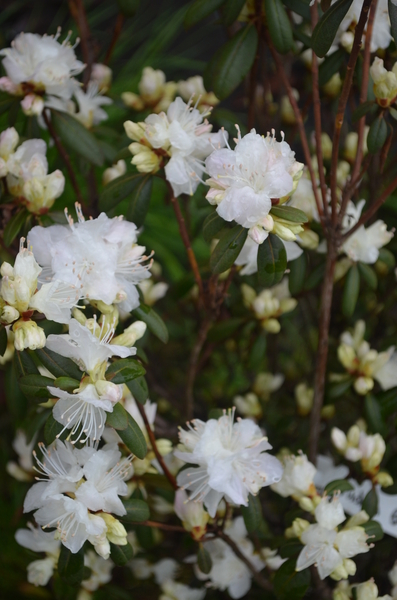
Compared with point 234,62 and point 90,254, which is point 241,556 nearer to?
point 90,254

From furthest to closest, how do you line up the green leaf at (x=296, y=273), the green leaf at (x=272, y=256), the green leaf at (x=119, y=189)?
1. the green leaf at (x=296, y=273)
2. the green leaf at (x=119, y=189)
3. the green leaf at (x=272, y=256)

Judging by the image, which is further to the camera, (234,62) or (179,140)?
(234,62)

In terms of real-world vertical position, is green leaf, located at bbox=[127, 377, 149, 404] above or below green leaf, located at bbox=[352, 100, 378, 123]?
below

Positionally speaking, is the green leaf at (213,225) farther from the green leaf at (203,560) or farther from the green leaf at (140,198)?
the green leaf at (203,560)

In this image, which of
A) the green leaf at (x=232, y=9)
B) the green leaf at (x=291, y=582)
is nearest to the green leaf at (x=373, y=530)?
the green leaf at (x=291, y=582)

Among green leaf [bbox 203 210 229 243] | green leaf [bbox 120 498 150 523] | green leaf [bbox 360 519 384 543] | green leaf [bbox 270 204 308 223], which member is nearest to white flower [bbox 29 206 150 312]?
green leaf [bbox 203 210 229 243]

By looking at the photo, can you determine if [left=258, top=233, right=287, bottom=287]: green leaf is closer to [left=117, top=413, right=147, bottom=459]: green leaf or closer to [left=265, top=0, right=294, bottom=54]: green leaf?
[left=117, top=413, right=147, bottom=459]: green leaf

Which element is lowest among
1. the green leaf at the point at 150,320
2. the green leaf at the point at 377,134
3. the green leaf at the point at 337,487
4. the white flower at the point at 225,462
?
the green leaf at the point at 337,487

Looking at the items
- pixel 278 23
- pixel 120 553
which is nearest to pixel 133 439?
pixel 120 553
